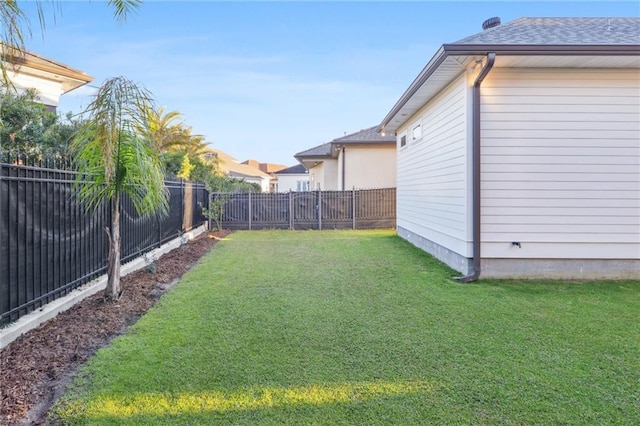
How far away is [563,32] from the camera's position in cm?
616

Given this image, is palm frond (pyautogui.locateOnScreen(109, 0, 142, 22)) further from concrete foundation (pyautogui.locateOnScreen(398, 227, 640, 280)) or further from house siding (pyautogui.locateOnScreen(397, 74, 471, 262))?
concrete foundation (pyautogui.locateOnScreen(398, 227, 640, 280))

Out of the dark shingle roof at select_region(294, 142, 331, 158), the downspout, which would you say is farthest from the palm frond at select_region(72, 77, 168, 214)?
the dark shingle roof at select_region(294, 142, 331, 158)

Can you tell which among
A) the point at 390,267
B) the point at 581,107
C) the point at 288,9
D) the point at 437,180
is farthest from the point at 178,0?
the point at 581,107

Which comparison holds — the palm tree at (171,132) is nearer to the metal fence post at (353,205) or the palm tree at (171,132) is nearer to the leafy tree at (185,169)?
the leafy tree at (185,169)

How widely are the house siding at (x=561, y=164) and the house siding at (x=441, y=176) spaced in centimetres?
34

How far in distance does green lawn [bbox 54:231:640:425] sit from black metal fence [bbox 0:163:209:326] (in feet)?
3.33

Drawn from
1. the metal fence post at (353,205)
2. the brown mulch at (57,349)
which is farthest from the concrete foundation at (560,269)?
the metal fence post at (353,205)

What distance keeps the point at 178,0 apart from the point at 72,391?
8996 millimetres

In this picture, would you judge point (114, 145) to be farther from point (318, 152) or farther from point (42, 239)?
point (318, 152)

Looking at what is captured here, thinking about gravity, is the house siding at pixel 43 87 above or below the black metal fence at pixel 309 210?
above

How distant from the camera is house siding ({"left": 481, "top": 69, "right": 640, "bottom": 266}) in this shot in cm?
589

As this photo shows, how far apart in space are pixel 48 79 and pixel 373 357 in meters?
11.6

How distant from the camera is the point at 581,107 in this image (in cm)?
591

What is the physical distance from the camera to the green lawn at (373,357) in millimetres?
2430
